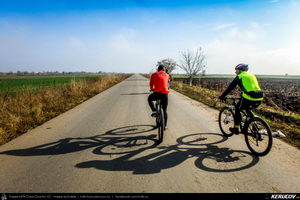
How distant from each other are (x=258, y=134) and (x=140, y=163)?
2.75m

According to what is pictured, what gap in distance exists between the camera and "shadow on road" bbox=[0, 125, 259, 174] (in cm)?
317

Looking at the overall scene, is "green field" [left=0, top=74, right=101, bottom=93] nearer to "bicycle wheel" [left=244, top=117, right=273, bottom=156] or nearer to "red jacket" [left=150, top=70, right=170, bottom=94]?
"red jacket" [left=150, top=70, right=170, bottom=94]

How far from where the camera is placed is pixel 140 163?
3.26 meters

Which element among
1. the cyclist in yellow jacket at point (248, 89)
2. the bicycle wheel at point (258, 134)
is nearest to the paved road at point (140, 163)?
the bicycle wheel at point (258, 134)

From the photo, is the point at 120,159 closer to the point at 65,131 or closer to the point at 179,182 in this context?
the point at 179,182

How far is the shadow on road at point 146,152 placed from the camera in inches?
125

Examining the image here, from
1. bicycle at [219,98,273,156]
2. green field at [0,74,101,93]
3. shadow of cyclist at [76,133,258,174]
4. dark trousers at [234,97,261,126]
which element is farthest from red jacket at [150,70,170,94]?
green field at [0,74,101,93]

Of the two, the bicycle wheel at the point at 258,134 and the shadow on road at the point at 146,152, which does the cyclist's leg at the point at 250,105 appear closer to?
the bicycle wheel at the point at 258,134

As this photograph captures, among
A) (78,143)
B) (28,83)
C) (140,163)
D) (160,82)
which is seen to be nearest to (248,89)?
(160,82)

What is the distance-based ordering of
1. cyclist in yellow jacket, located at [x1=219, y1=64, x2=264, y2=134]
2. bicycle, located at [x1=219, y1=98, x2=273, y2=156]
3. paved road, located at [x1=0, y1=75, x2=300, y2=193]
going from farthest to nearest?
cyclist in yellow jacket, located at [x1=219, y1=64, x2=264, y2=134] < bicycle, located at [x1=219, y1=98, x2=273, y2=156] < paved road, located at [x1=0, y1=75, x2=300, y2=193]

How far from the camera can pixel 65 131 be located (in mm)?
5270

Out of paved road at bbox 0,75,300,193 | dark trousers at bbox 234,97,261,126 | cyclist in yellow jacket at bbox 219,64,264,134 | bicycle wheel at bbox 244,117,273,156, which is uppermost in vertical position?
cyclist in yellow jacket at bbox 219,64,264,134

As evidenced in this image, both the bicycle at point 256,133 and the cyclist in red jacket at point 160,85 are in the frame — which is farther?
the cyclist in red jacket at point 160,85

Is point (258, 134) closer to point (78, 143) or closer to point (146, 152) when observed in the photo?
point (146, 152)
